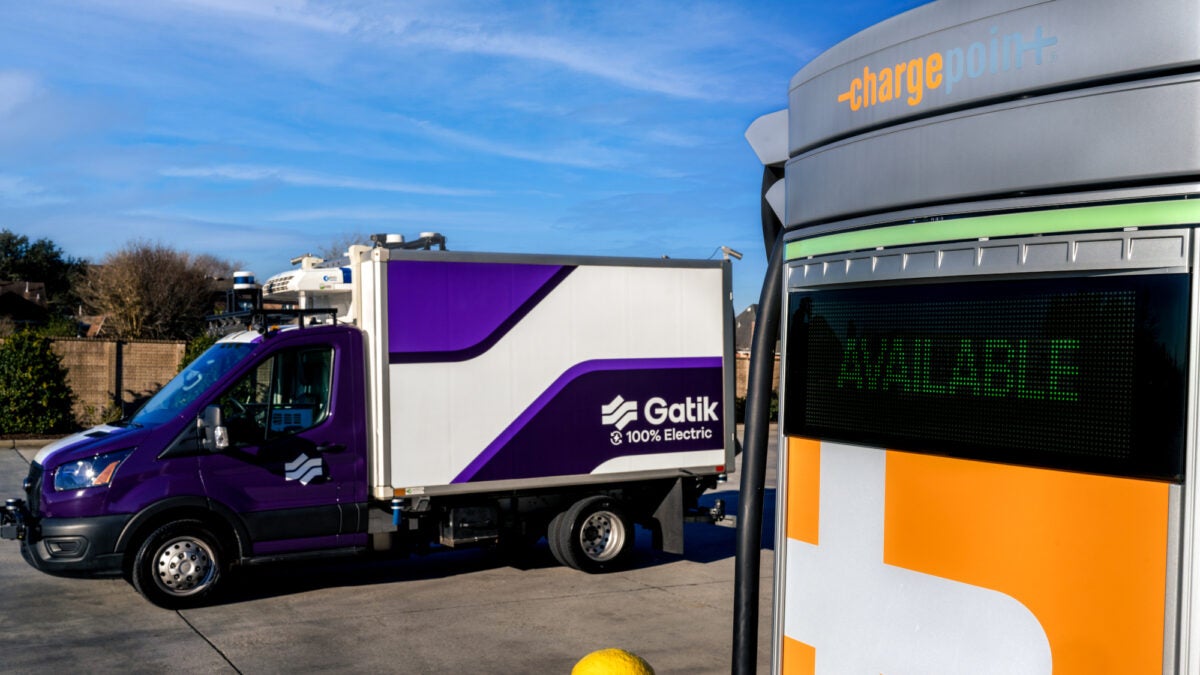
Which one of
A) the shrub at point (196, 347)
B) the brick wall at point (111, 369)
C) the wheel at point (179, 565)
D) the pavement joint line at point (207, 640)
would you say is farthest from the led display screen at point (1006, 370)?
the brick wall at point (111, 369)

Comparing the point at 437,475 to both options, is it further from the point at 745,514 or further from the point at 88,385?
the point at 88,385

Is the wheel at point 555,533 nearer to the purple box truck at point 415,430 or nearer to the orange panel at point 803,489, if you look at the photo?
the purple box truck at point 415,430

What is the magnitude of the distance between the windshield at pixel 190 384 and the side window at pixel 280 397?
0.80 ft

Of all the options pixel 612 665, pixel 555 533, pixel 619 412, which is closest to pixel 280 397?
pixel 555 533

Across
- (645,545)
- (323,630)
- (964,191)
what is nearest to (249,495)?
(323,630)

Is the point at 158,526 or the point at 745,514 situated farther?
the point at 158,526

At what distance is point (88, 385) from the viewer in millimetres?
25047

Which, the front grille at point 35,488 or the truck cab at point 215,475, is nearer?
the truck cab at point 215,475

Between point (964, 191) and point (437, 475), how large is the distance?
25.3 feet

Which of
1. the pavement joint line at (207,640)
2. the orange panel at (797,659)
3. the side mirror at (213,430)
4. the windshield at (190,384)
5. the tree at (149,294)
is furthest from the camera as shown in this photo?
the tree at (149,294)

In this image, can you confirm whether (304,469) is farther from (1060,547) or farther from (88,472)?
(1060,547)

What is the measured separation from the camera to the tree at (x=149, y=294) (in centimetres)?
3647

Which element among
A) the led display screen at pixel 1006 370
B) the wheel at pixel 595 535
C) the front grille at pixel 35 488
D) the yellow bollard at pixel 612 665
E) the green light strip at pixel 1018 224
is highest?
the green light strip at pixel 1018 224

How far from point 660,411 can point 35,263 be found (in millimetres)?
61277
